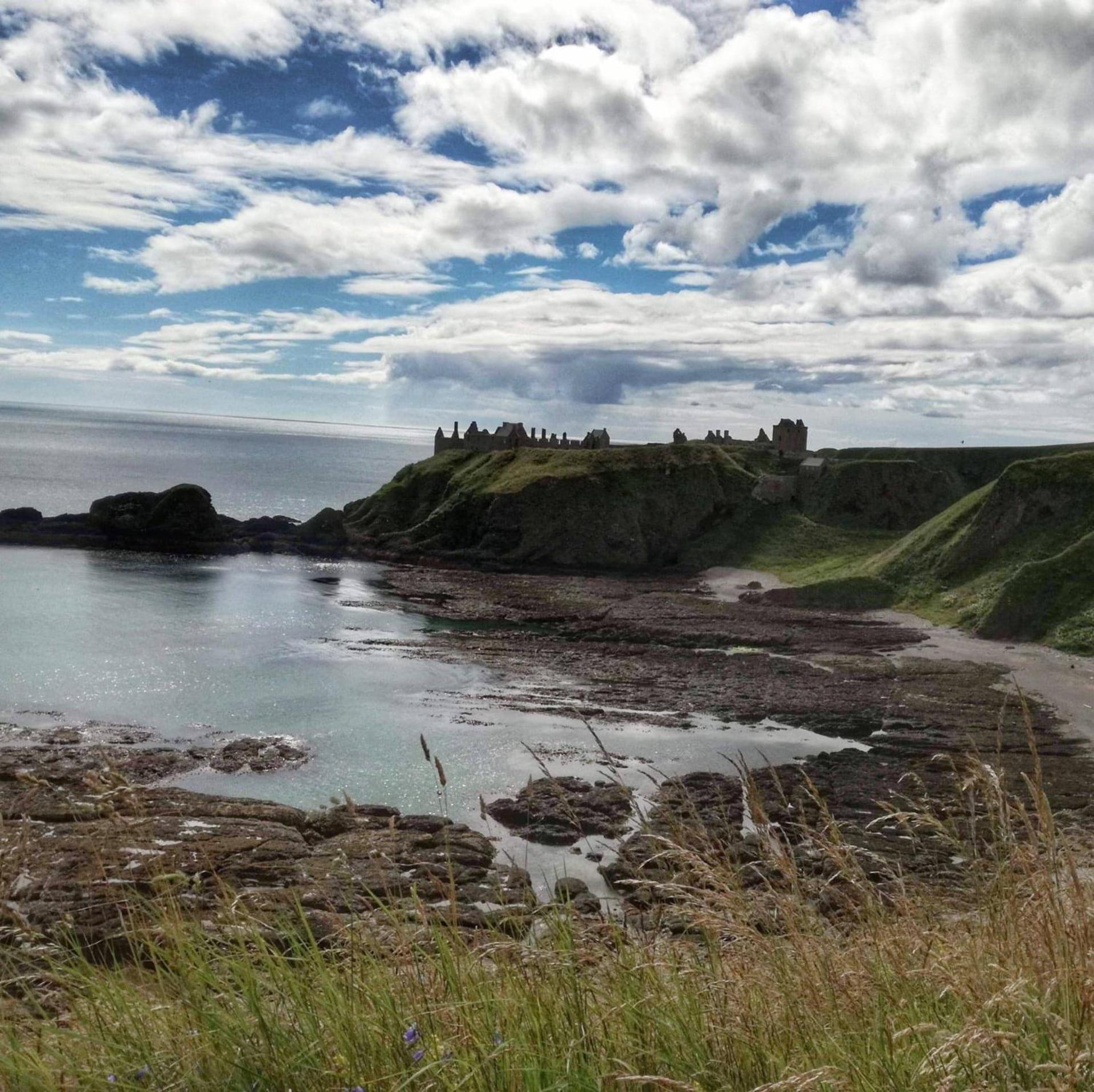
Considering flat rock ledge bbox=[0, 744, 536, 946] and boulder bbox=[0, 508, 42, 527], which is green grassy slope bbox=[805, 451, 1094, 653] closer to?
flat rock ledge bbox=[0, 744, 536, 946]

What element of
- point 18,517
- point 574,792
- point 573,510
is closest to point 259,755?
point 574,792

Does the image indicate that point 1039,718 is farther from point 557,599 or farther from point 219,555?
point 219,555

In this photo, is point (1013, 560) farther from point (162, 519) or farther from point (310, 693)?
point (162, 519)

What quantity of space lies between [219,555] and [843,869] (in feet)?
274

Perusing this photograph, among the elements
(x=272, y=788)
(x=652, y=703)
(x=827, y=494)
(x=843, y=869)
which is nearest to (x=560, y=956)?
(x=843, y=869)

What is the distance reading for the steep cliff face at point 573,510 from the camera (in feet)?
268

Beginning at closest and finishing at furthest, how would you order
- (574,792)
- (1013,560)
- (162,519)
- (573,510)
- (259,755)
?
1. (574,792)
2. (259,755)
3. (1013,560)
4. (573,510)
5. (162,519)

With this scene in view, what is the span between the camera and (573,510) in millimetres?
83562

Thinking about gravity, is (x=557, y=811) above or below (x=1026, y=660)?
below

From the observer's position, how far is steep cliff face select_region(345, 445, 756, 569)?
81.6 m

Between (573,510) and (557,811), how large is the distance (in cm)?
6044

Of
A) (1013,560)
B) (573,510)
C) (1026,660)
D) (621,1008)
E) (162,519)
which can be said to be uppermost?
(573,510)

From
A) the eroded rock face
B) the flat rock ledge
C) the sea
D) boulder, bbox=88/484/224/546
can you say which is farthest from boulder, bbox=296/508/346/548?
the eroded rock face

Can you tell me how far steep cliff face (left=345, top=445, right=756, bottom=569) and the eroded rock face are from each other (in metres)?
54.4
